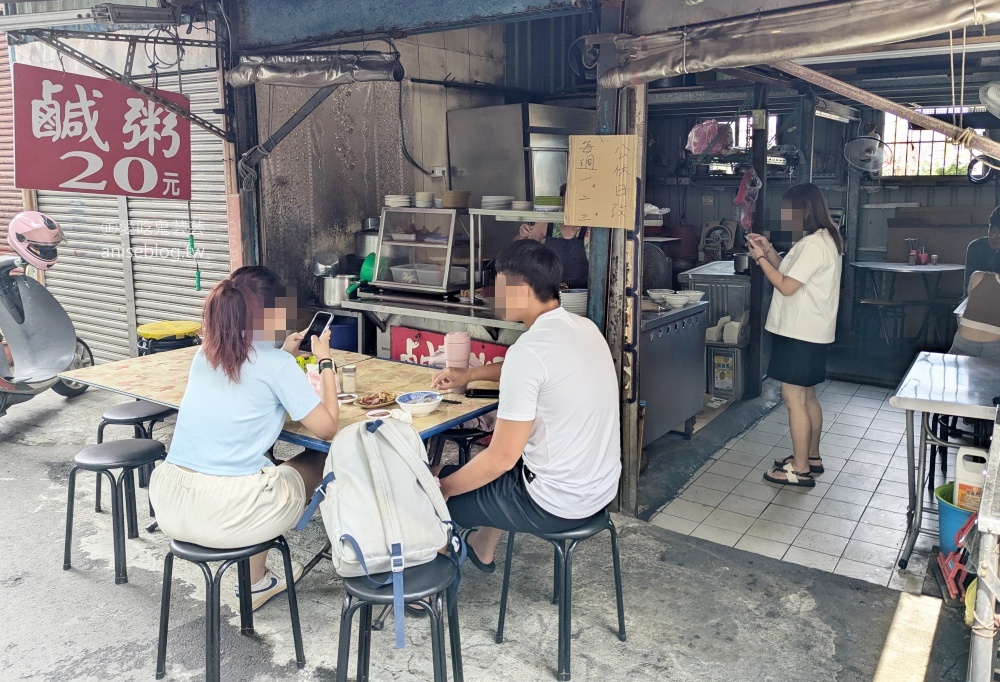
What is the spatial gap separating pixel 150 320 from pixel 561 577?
5.98 meters

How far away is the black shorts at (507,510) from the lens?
3.27 meters

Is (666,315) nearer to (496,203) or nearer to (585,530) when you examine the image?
(496,203)

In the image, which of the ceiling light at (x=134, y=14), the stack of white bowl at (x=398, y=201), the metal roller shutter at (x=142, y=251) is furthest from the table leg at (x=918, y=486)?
the metal roller shutter at (x=142, y=251)

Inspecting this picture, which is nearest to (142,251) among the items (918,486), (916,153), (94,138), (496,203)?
(94,138)

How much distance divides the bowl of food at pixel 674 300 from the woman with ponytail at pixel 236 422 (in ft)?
11.2

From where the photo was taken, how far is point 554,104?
380 inches

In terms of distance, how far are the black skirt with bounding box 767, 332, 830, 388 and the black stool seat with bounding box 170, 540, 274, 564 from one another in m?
3.62

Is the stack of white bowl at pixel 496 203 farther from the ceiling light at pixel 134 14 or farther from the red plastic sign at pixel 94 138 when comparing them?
the ceiling light at pixel 134 14

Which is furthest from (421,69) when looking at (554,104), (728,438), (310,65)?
(728,438)

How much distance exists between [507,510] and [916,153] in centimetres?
1021

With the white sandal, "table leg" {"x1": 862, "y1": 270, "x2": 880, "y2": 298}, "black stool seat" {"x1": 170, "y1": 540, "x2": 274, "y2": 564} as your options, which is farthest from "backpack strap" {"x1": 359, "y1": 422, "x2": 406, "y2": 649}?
"table leg" {"x1": 862, "y1": 270, "x2": 880, "y2": 298}

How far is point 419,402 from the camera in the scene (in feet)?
12.3

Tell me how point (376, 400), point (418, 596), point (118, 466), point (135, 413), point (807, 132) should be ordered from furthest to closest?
point (807, 132) → point (135, 413) → point (118, 466) → point (376, 400) → point (418, 596)

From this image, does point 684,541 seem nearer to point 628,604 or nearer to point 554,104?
point 628,604
